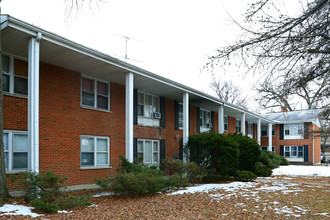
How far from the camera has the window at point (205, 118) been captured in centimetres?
2206

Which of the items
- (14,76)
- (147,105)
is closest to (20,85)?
(14,76)

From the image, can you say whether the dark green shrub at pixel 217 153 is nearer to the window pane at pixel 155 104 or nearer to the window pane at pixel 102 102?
the window pane at pixel 155 104

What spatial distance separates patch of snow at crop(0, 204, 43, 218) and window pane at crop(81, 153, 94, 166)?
5.09 metres

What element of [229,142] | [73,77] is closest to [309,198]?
[229,142]

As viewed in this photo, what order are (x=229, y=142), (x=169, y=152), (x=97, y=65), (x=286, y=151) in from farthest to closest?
1. (x=286, y=151)
2. (x=169, y=152)
3. (x=229, y=142)
4. (x=97, y=65)

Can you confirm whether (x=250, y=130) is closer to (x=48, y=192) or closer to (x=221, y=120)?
(x=221, y=120)

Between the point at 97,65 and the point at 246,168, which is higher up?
the point at 97,65

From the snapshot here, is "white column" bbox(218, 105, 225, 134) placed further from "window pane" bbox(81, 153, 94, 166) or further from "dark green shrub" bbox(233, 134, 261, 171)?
"window pane" bbox(81, 153, 94, 166)

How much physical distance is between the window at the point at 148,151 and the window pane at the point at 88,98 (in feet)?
12.6

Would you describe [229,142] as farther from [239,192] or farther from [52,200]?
[52,200]

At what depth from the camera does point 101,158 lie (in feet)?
44.8

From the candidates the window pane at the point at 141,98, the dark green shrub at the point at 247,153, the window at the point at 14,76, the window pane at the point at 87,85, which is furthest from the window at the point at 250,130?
the window at the point at 14,76

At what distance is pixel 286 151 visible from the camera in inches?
1363

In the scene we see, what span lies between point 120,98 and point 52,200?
24.6 feet
